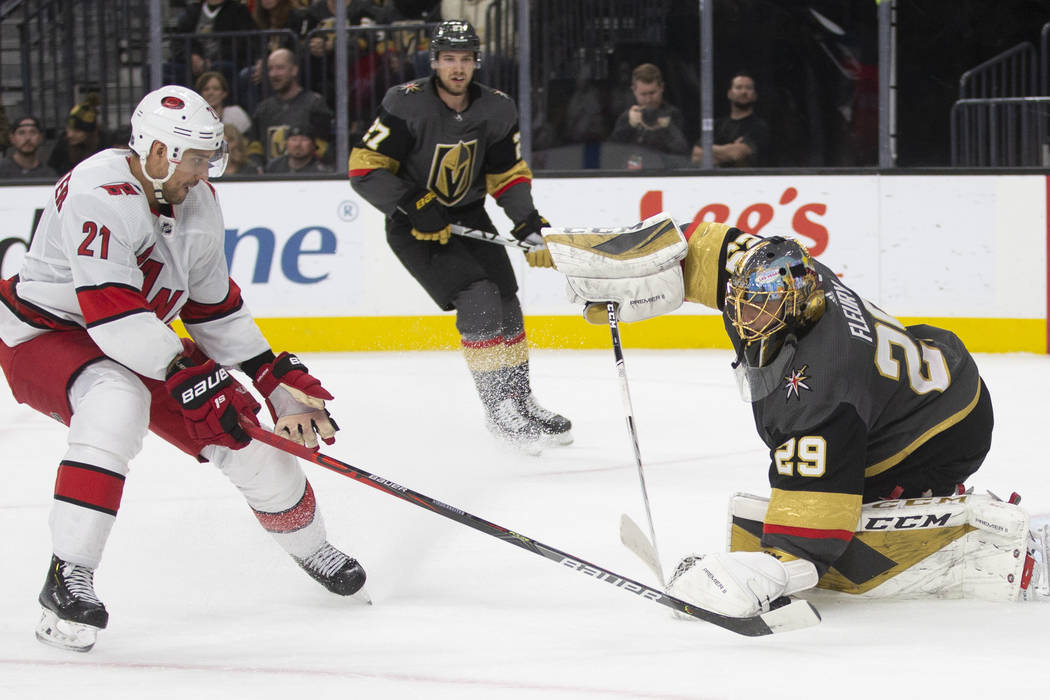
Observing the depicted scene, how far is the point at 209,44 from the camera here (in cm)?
622

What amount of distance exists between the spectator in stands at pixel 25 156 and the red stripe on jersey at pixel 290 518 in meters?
4.04

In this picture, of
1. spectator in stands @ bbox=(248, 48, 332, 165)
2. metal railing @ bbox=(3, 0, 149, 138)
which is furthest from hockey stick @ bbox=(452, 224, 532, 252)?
metal railing @ bbox=(3, 0, 149, 138)

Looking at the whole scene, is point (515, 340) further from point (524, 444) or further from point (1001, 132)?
point (1001, 132)

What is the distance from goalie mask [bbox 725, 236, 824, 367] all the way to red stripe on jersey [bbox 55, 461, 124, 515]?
1067 millimetres

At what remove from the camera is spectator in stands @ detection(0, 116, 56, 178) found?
5.96 metres

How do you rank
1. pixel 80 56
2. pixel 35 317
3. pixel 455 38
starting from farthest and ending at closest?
1. pixel 80 56
2. pixel 455 38
3. pixel 35 317

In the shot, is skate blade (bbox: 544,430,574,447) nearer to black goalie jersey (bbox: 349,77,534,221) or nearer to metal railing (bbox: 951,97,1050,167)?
black goalie jersey (bbox: 349,77,534,221)

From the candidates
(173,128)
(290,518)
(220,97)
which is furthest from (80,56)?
(290,518)

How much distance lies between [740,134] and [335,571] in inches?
158

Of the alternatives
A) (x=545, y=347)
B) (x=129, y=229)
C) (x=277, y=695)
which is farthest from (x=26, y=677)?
(x=545, y=347)

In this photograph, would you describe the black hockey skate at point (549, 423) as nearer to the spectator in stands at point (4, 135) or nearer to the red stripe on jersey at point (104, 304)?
the red stripe on jersey at point (104, 304)

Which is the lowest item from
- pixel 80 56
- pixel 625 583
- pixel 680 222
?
pixel 625 583

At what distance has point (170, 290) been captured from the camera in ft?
7.70

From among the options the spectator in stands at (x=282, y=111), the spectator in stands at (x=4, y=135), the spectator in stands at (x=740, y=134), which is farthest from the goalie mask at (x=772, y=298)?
the spectator in stands at (x=4, y=135)
